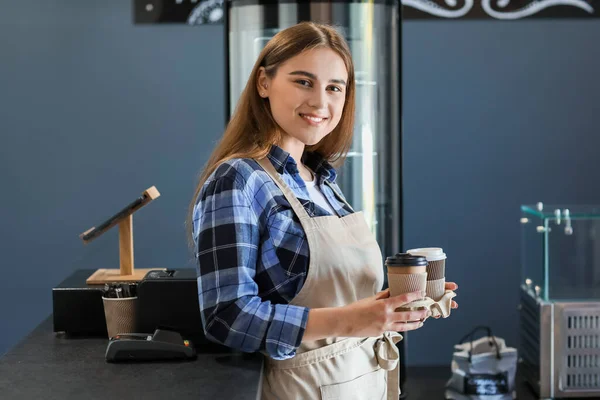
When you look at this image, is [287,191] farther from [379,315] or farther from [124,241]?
[124,241]

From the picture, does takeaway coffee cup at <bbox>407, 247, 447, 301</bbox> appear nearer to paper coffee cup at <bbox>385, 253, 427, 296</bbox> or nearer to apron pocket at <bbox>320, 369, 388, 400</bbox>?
paper coffee cup at <bbox>385, 253, 427, 296</bbox>

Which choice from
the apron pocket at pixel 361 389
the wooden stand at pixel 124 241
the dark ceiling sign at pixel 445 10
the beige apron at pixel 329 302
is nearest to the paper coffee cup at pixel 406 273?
the beige apron at pixel 329 302

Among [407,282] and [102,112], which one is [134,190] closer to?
[102,112]

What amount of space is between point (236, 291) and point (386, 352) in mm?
487

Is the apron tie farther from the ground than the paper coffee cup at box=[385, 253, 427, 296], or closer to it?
closer to it

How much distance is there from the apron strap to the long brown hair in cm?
3

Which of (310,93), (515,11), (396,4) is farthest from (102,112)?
(310,93)

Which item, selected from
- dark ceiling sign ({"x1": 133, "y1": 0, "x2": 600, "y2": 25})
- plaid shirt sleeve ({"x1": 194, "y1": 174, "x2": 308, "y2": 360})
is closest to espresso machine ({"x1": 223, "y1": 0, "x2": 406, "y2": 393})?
dark ceiling sign ({"x1": 133, "y1": 0, "x2": 600, "y2": 25})

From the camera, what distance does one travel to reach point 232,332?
1562mm

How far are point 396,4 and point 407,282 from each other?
227 cm

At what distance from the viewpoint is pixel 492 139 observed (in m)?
4.55

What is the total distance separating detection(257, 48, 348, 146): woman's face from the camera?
175 cm

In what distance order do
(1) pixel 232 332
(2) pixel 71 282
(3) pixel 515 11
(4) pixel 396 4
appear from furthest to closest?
(3) pixel 515 11 < (4) pixel 396 4 < (2) pixel 71 282 < (1) pixel 232 332

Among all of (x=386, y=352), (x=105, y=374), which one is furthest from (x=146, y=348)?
(x=386, y=352)
